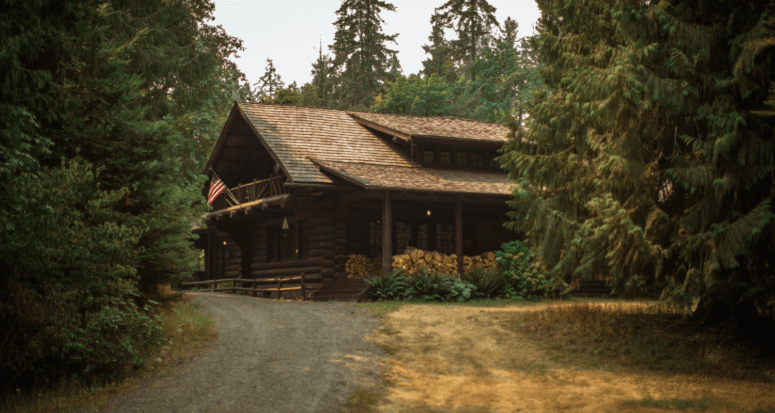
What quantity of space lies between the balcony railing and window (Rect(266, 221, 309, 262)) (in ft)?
4.94

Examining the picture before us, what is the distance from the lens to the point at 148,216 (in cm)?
1178

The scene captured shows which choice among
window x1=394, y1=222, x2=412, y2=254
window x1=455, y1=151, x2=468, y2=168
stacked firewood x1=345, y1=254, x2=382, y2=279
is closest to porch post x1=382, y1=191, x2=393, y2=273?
stacked firewood x1=345, y1=254, x2=382, y2=279

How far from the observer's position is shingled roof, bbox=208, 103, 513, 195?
2141 cm

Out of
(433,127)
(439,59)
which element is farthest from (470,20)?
(433,127)

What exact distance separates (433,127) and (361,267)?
7708 millimetres

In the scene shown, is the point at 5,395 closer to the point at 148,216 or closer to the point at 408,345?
the point at 148,216

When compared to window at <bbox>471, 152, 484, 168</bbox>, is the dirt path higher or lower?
lower

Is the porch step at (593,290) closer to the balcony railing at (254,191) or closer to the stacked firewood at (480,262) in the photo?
the stacked firewood at (480,262)

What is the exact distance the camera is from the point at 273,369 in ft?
36.0

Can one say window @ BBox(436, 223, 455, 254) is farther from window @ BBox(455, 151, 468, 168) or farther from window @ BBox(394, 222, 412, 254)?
window @ BBox(455, 151, 468, 168)

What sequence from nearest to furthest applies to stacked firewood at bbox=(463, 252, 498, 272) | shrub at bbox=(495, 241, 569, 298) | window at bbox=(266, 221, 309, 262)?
shrub at bbox=(495, 241, 569, 298) → stacked firewood at bbox=(463, 252, 498, 272) → window at bbox=(266, 221, 309, 262)

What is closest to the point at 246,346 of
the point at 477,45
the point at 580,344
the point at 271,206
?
the point at 580,344

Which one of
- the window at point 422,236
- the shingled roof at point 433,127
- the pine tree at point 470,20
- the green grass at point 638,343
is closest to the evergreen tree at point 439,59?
the pine tree at point 470,20

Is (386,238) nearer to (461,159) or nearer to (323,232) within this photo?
(323,232)
